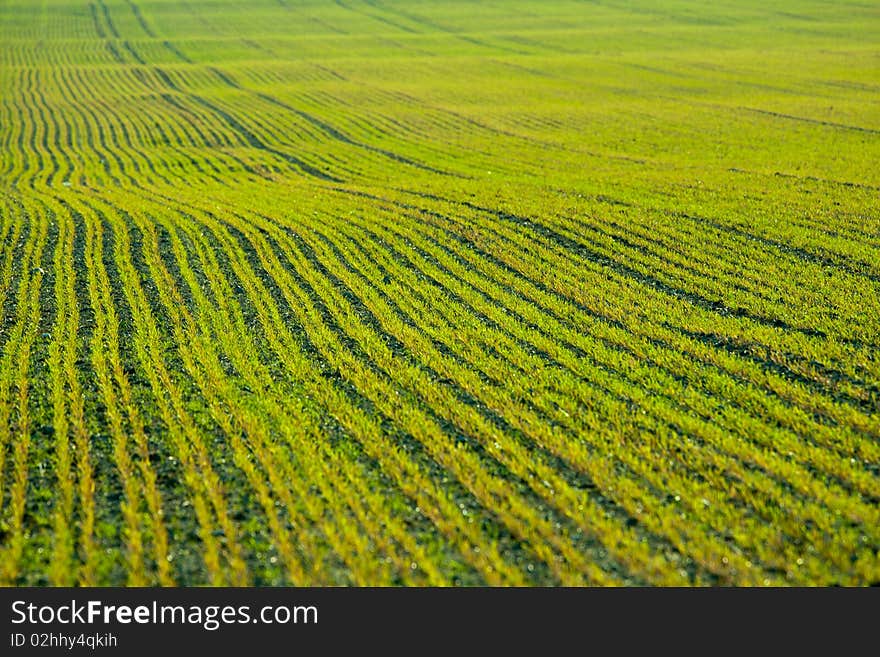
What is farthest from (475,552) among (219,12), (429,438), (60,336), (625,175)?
(219,12)

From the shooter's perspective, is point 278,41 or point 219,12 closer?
point 278,41

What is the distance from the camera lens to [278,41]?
92000 mm

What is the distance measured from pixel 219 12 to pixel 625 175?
9715cm

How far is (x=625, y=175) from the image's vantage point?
2914 cm

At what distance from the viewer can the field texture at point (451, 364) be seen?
8.90 m

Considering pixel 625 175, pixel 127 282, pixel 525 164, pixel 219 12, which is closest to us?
pixel 127 282

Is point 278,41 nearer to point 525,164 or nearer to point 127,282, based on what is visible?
point 525,164

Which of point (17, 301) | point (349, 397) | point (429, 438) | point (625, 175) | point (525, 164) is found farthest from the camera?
point (525, 164)

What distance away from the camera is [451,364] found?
1356cm

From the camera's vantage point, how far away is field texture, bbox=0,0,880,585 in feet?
29.2

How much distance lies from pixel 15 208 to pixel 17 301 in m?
11.3

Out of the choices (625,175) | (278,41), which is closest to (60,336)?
(625,175)

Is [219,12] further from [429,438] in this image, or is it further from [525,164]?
[429,438]
